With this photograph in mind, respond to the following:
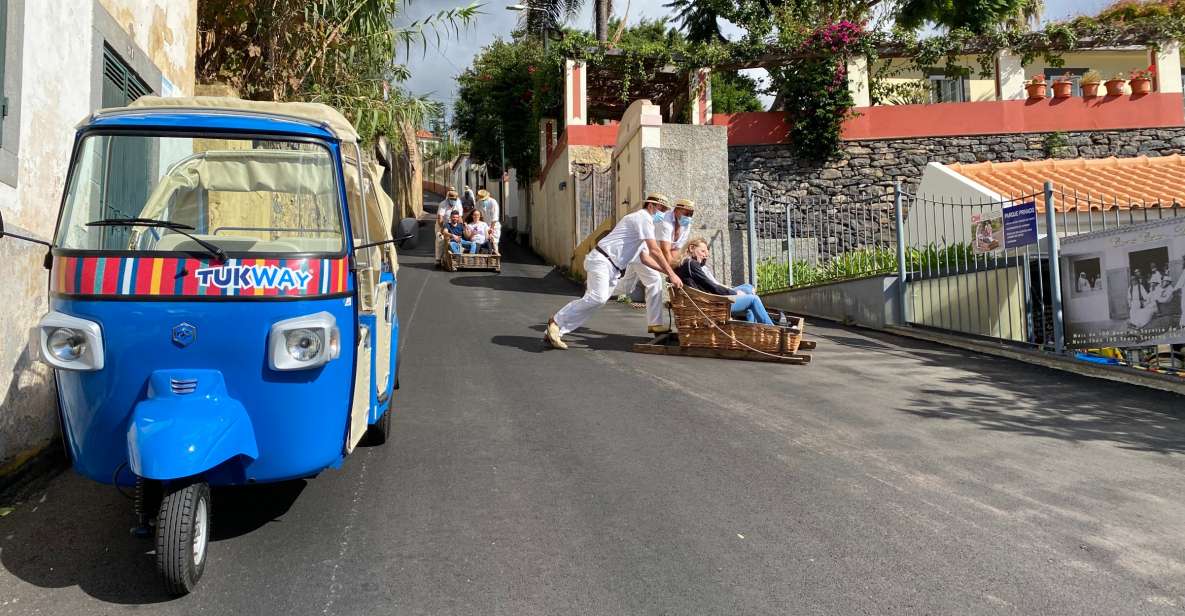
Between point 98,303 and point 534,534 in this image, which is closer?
point 98,303

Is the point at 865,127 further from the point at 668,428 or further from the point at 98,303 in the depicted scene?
the point at 98,303

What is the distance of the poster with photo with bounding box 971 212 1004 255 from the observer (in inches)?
360

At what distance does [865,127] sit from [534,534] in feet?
58.0

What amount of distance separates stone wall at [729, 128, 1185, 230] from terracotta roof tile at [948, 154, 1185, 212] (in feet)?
12.2

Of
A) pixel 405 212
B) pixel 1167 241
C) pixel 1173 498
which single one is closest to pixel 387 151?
pixel 405 212

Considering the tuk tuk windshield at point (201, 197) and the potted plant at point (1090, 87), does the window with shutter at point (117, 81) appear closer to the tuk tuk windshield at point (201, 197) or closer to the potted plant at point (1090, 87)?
the tuk tuk windshield at point (201, 197)

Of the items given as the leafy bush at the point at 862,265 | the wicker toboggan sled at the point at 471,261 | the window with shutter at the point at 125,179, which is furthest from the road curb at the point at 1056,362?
the wicker toboggan sled at the point at 471,261

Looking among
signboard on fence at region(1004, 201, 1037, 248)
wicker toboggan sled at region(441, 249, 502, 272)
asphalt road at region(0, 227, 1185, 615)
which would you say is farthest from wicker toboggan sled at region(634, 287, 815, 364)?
wicker toboggan sled at region(441, 249, 502, 272)

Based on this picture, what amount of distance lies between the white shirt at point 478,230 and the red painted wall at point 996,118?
19.6 ft

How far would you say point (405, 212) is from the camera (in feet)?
126

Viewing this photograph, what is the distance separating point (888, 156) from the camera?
1936cm

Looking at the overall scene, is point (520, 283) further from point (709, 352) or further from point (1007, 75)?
point (1007, 75)

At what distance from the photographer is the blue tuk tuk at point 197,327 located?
10.5 ft

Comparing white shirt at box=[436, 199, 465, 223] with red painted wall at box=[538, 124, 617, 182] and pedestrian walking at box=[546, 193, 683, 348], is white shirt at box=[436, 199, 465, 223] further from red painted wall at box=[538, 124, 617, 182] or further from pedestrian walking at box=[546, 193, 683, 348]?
pedestrian walking at box=[546, 193, 683, 348]
